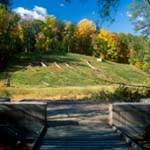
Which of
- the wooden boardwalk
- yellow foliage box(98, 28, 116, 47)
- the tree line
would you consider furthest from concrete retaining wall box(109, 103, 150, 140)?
yellow foliage box(98, 28, 116, 47)

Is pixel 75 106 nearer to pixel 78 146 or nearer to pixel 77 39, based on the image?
pixel 78 146

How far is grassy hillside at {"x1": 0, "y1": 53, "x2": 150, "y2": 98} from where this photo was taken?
68.2m

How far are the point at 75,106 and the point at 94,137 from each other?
747cm

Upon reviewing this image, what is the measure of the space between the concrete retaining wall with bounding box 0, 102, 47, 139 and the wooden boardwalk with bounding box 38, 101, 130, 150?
0.45 meters

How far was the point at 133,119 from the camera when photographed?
13.1 metres

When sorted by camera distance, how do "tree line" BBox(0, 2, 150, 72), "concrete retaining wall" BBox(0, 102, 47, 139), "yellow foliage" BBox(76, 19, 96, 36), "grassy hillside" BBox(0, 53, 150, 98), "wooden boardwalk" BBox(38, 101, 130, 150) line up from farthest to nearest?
1. "yellow foliage" BBox(76, 19, 96, 36)
2. "tree line" BBox(0, 2, 150, 72)
3. "grassy hillside" BBox(0, 53, 150, 98)
4. "concrete retaining wall" BBox(0, 102, 47, 139)
5. "wooden boardwalk" BBox(38, 101, 130, 150)

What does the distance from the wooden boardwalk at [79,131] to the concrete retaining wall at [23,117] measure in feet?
1.48

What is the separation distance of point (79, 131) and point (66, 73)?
6441 centimetres

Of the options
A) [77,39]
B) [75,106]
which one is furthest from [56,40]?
[75,106]

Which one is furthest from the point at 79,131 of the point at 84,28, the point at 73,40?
the point at 84,28

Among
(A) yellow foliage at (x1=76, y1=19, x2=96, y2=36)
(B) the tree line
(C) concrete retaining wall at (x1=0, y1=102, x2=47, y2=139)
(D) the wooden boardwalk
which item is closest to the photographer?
(D) the wooden boardwalk

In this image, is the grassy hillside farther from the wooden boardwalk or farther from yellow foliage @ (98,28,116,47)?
the wooden boardwalk

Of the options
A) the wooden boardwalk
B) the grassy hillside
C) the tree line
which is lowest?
the wooden boardwalk

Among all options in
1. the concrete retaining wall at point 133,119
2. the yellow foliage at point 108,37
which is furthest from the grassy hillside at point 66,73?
the concrete retaining wall at point 133,119
